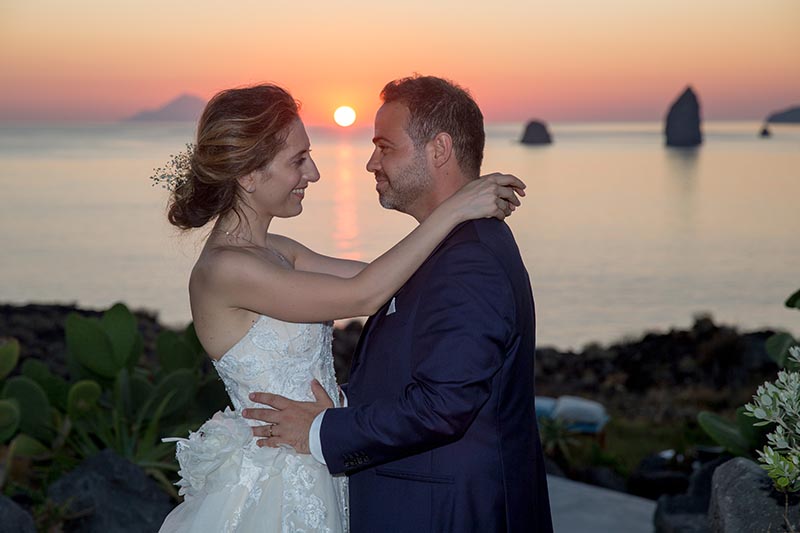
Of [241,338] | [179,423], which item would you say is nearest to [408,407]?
[241,338]

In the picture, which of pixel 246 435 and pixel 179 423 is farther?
pixel 179 423

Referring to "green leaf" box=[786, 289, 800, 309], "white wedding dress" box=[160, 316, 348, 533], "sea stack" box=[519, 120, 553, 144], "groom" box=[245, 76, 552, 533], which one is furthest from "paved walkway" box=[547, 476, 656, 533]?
"sea stack" box=[519, 120, 553, 144]

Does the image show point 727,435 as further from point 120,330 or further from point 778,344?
point 120,330

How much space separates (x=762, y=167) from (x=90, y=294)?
70747mm

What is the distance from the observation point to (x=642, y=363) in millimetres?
18500

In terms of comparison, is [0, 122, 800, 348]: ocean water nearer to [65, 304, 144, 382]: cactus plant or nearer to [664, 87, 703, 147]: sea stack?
[65, 304, 144, 382]: cactus plant

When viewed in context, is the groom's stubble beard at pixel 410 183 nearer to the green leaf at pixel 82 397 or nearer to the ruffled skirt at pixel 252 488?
the ruffled skirt at pixel 252 488

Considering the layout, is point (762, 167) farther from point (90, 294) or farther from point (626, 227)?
point (90, 294)

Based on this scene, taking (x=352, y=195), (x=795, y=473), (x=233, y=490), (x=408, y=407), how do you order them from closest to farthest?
(x=795, y=473) → (x=408, y=407) → (x=233, y=490) → (x=352, y=195)

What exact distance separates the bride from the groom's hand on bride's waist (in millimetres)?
97

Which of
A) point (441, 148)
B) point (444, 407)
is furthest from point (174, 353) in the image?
point (444, 407)

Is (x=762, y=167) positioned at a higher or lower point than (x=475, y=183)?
lower

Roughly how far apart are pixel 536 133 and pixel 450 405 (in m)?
159

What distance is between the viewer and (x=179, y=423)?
7.12 m
